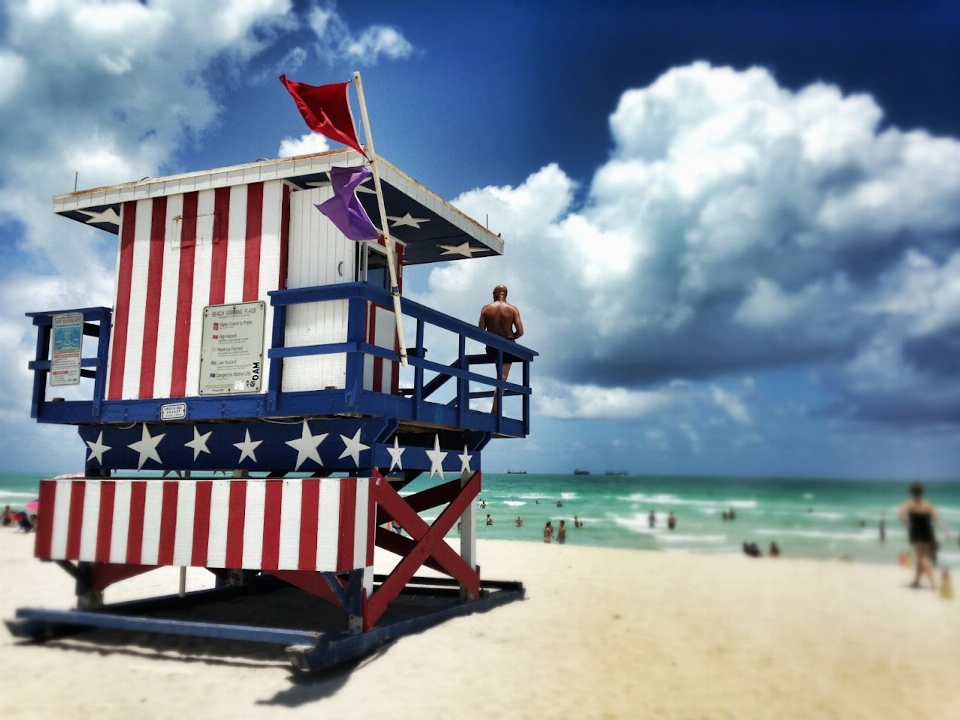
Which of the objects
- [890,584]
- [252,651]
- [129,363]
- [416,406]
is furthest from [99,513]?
[890,584]

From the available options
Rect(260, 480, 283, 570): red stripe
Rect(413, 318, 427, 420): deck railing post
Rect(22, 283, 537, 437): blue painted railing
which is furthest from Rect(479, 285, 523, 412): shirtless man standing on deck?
Rect(260, 480, 283, 570): red stripe

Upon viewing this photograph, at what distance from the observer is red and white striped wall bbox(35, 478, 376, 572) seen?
692 cm

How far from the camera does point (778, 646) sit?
7.17 meters

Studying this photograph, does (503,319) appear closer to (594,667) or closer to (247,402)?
(247,402)

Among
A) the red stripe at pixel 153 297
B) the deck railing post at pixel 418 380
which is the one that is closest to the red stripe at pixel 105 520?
the red stripe at pixel 153 297

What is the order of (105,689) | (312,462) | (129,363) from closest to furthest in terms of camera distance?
(105,689) → (312,462) → (129,363)

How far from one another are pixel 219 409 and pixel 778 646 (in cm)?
584

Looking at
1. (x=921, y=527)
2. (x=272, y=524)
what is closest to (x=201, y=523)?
(x=272, y=524)

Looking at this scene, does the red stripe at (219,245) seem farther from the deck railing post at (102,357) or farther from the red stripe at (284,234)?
the deck railing post at (102,357)

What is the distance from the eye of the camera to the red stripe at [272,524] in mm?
7023

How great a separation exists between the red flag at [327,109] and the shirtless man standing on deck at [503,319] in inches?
139

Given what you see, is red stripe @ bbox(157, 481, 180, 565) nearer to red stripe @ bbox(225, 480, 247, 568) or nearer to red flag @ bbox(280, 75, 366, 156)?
red stripe @ bbox(225, 480, 247, 568)

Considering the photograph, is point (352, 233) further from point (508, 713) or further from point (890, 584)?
point (890, 584)

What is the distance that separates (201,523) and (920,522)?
6.20 metres
